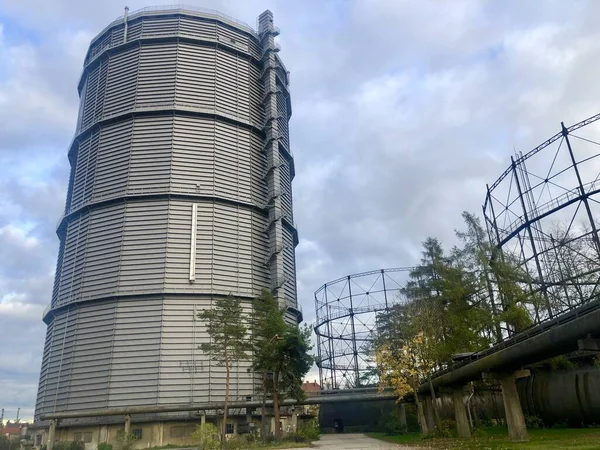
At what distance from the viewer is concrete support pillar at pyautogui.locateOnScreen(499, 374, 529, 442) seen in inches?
660

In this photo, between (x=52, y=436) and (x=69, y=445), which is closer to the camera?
(x=69, y=445)

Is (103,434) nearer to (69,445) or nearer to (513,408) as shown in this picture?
(69,445)

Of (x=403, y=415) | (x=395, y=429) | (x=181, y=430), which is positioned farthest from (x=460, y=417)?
(x=181, y=430)

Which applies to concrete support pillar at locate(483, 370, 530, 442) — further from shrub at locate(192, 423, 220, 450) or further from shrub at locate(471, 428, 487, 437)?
shrub at locate(192, 423, 220, 450)

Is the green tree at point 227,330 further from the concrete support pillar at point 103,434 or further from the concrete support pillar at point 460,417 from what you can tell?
the concrete support pillar at point 460,417

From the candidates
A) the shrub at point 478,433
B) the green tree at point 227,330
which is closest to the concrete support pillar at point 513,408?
the shrub at point 478,433

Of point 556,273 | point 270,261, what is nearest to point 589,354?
point 556,273

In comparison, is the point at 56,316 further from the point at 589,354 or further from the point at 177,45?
the point at 589,354

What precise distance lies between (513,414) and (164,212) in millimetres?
24236

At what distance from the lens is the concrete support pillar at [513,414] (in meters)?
16.8

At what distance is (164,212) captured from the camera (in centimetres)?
3256

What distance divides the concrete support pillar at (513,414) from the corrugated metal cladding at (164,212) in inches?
694

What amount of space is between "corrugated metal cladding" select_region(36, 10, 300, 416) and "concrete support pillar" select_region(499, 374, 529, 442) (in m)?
17.6

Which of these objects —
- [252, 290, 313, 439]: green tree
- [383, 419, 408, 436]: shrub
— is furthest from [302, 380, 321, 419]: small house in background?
[383, 419, 408, 436]: shrub
